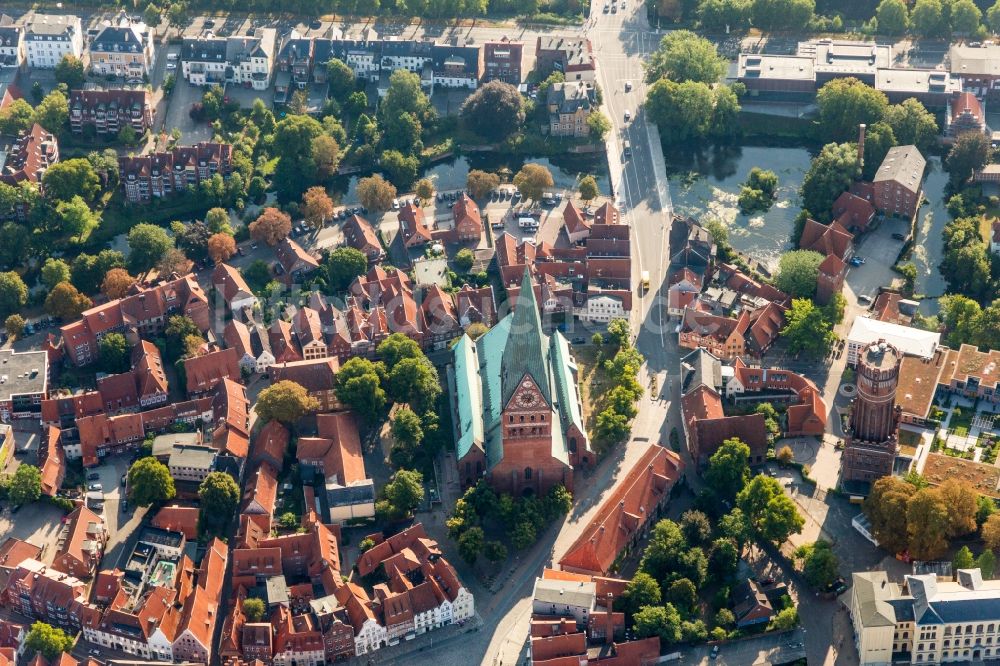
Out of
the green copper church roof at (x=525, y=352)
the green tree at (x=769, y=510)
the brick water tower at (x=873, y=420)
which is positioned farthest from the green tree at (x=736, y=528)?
the green copper church roof at (x=525, y=352)

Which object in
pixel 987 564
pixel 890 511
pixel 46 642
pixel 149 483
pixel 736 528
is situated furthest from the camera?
pixel 149 483

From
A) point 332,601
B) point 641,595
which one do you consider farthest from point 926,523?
point 332,601

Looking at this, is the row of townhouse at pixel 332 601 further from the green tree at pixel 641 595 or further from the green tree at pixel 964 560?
the green tree at pixel 964 560

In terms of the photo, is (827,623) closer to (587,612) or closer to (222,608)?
(587,612)

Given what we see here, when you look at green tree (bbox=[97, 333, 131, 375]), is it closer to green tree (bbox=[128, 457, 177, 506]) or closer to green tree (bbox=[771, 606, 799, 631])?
green tree (bbox=[128, 457, 177, 506])

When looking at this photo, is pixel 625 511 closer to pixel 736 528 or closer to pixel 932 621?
pixel 736 528

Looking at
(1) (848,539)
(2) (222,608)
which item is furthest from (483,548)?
(1) (848,539)
